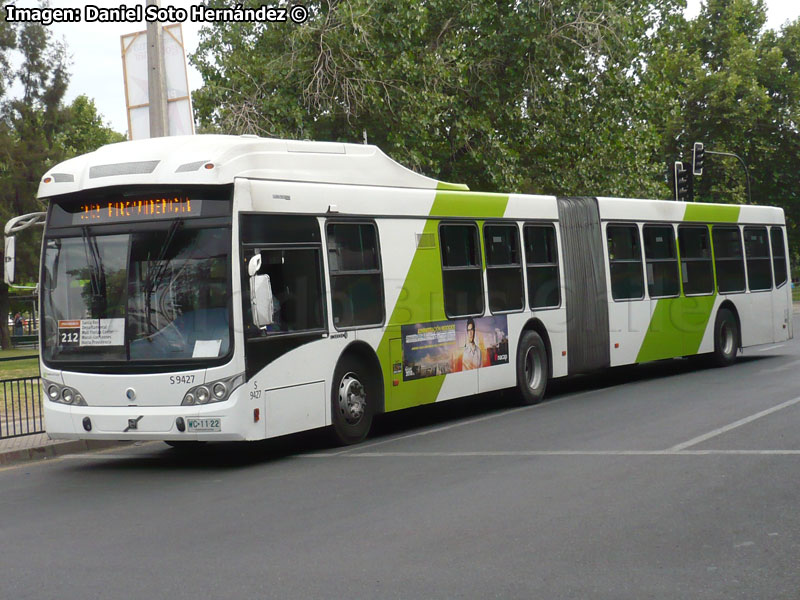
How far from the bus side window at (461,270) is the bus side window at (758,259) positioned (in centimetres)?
815

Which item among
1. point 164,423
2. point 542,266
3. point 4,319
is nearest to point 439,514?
point 164,423

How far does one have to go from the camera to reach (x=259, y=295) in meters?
10.1

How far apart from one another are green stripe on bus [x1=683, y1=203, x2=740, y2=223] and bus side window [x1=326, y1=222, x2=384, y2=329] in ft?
26.8

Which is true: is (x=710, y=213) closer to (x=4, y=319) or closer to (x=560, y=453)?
(x=560, y=453)

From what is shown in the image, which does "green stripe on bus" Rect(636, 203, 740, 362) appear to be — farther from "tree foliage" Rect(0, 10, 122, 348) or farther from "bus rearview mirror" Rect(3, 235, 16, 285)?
"tree foliage" Rect(0, 10, 122, 348)

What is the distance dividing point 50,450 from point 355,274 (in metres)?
4.07

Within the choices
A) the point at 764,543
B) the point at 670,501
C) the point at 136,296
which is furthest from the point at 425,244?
the point at 764,543

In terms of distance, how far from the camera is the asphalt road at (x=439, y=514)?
5.88 metres

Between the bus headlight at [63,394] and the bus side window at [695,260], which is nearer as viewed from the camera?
the bus headlight at [63,394]

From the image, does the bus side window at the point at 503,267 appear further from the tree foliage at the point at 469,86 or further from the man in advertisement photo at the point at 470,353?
the tree foliage at the point at 469,86

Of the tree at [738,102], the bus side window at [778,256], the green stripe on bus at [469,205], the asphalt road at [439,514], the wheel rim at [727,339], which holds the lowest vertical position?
the asphalt road at [439,514]

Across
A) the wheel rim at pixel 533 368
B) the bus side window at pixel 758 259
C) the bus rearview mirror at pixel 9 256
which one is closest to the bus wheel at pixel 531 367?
the wheel rim at pixel 533 368

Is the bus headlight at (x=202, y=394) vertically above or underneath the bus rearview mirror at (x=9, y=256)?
underneath

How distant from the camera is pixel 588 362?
635 inches
